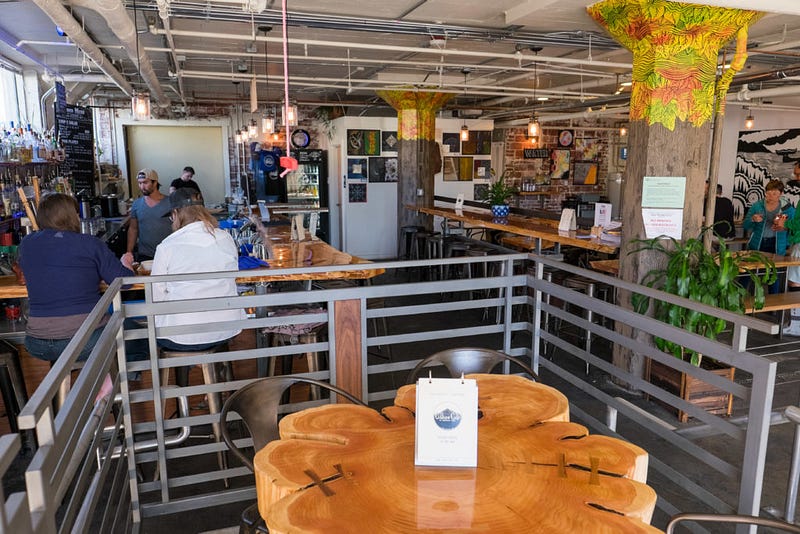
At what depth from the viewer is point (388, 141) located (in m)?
11.6

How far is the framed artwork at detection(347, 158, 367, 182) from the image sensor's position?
11.4 meters

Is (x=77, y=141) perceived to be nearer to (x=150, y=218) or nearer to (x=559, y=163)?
(x=150, y=218)

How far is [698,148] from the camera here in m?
4.45

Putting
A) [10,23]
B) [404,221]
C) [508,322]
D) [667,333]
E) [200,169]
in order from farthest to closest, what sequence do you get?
[200,169] → [404,221] → [10,23] → [508,322] → [667,333]

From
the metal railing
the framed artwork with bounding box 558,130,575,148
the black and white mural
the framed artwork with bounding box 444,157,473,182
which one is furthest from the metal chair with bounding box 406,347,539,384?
the framed artwork with bounding box 558,130,575,148

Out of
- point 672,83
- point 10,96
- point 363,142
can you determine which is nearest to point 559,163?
point 363,142

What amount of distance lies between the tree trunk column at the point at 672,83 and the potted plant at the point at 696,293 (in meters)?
0.16

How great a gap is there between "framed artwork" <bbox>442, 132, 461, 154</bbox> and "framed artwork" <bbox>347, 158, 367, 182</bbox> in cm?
186

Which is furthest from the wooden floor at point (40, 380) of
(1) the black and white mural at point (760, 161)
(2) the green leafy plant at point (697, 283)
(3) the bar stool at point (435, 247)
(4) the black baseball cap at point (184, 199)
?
(1) the black and white mural at point (760, 161)

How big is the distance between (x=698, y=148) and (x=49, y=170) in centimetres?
747

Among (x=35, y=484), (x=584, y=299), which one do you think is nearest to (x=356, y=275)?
(x=584, y=299)

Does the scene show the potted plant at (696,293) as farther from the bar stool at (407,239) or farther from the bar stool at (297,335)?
the bar stool at (407,239)

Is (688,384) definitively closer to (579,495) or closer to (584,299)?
(584,299)

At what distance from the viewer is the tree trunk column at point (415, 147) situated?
965cm
